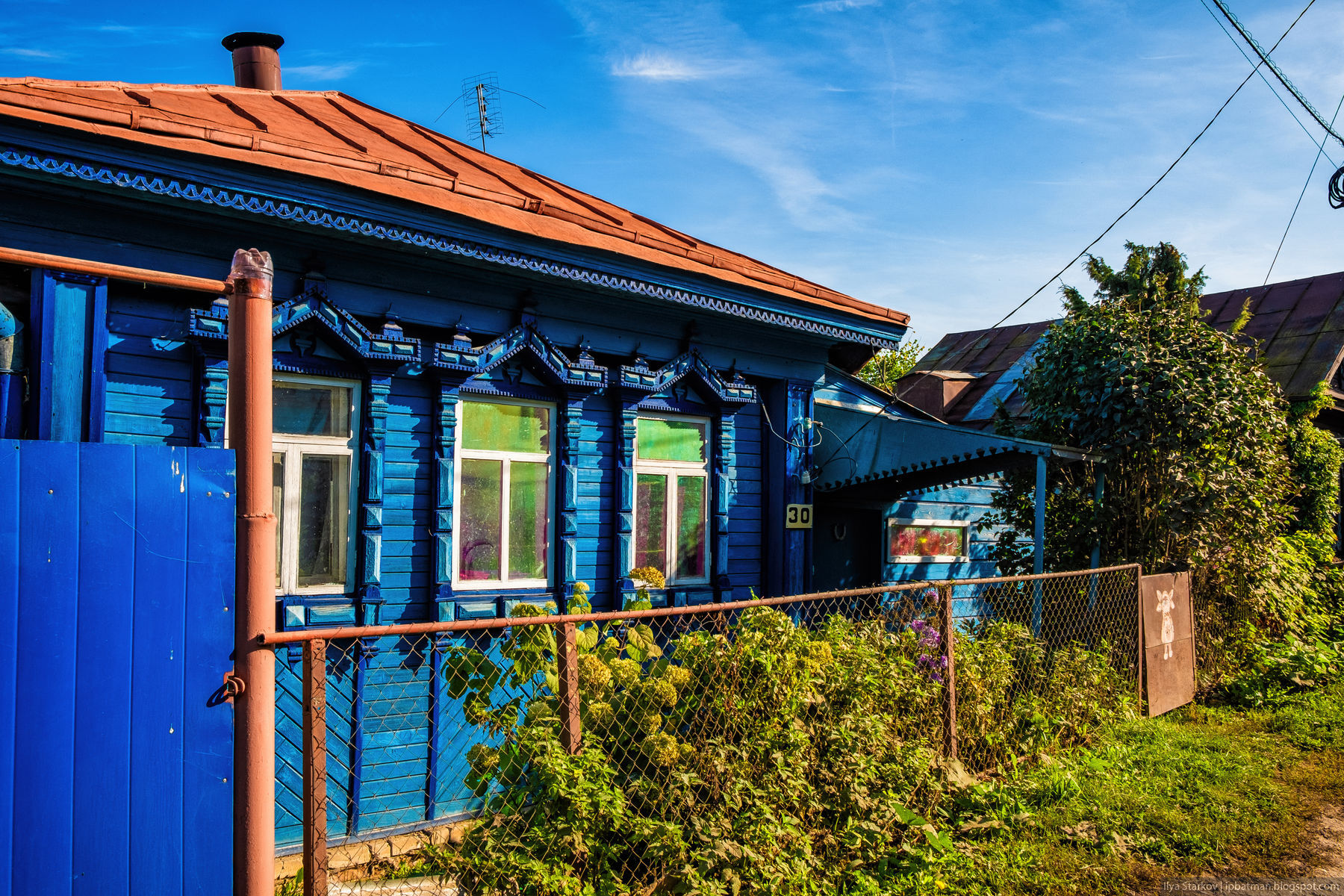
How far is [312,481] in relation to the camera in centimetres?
555

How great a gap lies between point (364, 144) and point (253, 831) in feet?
16.5

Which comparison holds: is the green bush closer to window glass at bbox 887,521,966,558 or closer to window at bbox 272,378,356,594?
window at bbox 272,378,356,594

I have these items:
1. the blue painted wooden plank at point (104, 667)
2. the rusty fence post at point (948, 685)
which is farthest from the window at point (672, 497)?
the blue painted wooden plank at point (104, 667)

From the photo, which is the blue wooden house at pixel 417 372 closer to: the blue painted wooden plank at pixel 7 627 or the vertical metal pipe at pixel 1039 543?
the vertical metal pipe at pixel 1039 543

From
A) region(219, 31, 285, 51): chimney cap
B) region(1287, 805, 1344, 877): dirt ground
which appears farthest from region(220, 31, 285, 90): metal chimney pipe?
region(1287, 805, 1344, 877): dirt ground

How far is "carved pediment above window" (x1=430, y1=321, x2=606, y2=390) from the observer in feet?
19.6

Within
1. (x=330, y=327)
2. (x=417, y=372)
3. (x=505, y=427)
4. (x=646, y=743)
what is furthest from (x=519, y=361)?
(x=646, y=743)

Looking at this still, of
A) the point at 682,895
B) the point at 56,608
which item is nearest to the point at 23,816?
the point at 56,608

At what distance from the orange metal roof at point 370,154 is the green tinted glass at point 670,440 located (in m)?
1.30

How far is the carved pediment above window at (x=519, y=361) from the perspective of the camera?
5980mm

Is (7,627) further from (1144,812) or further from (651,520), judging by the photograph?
(1144,812)

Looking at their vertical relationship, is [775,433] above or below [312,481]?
above

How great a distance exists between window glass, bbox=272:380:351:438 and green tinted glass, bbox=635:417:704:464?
2284 millimetres

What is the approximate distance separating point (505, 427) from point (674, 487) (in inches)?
64.1
